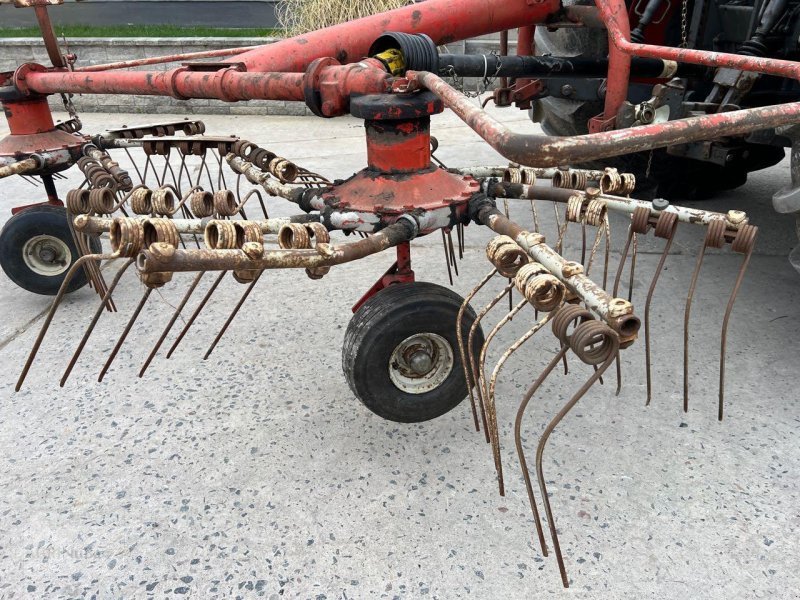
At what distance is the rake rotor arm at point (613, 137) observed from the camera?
1.23m

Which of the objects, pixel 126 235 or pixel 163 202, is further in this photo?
pixel 163 202

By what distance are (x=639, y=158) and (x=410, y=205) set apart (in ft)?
6.43

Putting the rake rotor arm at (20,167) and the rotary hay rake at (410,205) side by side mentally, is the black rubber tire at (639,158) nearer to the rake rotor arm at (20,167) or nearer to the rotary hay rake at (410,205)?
the rotary hay rake at (410,205)

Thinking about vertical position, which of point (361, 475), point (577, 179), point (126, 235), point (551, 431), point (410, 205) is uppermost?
point (126, 235)

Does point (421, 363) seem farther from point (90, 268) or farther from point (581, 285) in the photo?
point (90, 268)

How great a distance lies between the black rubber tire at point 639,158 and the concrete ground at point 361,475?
3.08ft

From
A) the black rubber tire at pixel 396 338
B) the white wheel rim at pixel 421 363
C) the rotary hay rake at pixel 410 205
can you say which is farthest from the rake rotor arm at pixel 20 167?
the white wheel rim at pixel 421 363

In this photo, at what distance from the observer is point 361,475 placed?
1.84 m

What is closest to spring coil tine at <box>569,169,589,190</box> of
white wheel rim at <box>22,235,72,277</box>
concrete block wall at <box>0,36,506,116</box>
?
white wheel rim at <box>22,235,72,277</box>

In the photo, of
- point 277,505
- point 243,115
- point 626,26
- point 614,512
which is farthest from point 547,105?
point 243,115

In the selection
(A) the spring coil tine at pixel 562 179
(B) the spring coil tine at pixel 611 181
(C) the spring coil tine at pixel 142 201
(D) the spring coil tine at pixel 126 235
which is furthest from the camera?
(A) the spring coil tine at pixel 562 179

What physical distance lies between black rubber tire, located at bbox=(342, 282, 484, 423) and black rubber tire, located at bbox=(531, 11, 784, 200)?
65.5 inches

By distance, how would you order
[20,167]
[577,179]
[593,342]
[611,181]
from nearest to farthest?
1. [593,342]
2. [611,181]
3. [577,179]
4. [20,167]

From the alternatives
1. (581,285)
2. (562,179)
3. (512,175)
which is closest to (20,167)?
(512,175)
